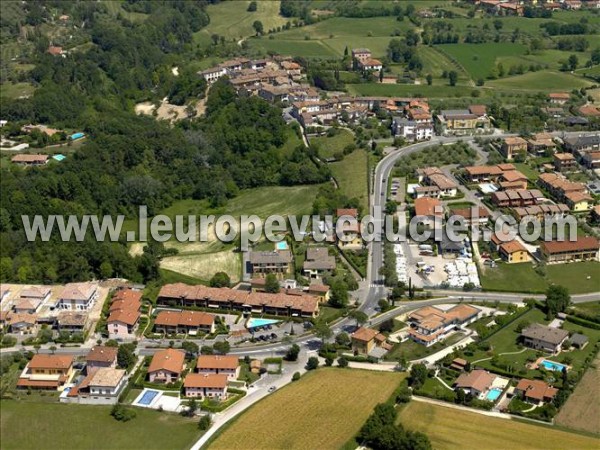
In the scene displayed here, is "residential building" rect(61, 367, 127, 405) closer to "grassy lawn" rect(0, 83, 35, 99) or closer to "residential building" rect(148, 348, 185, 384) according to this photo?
"residential building" rect(148, 348, 185, 384)

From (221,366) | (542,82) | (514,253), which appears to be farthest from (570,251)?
(542,82)

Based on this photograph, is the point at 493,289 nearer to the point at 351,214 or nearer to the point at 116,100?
the point at 351,214

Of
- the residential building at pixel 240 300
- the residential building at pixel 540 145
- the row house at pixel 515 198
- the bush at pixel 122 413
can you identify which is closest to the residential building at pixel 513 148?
the residential building at pixel 540 145

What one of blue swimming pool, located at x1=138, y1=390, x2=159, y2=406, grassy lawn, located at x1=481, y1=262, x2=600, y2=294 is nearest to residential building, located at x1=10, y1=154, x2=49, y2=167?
blue swimming pool, located at x1=138, y1=390, x2=159, y2=406

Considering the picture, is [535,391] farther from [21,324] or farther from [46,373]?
[21,324]

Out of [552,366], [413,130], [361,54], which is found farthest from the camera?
[361,54]
